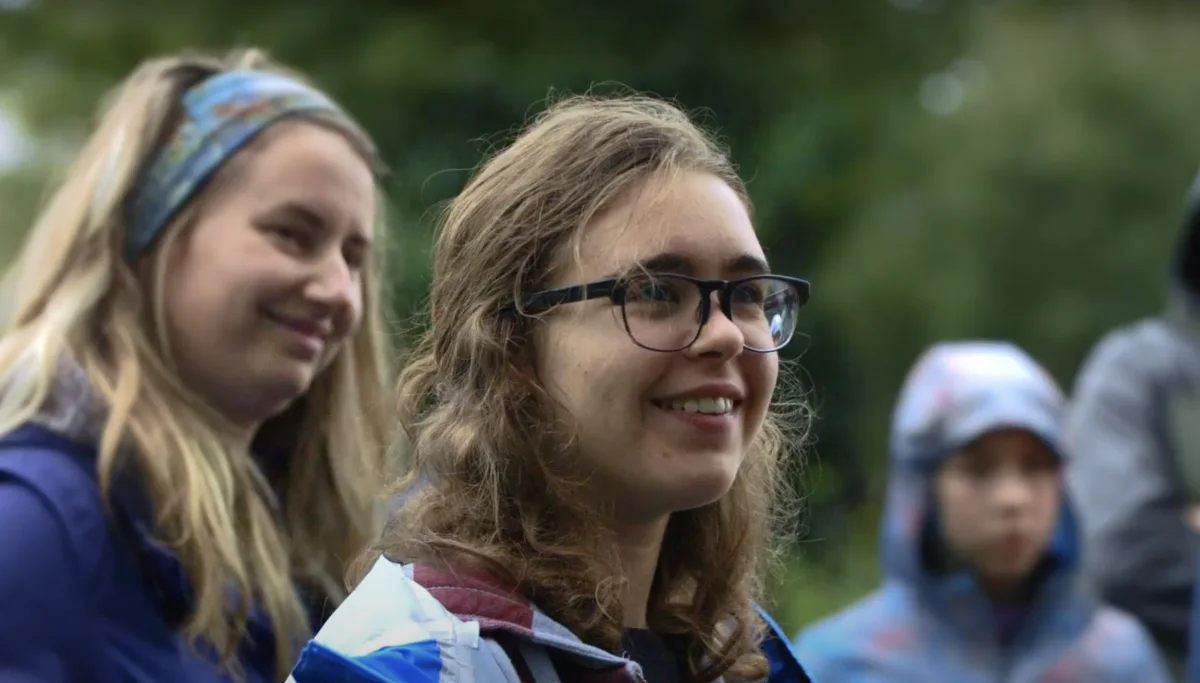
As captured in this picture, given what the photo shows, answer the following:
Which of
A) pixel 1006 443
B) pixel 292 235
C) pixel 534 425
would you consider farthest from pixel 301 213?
pixel 1006 443

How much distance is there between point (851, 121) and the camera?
796cm

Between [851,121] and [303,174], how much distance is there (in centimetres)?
601

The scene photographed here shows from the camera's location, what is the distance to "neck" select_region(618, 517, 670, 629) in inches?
62.8

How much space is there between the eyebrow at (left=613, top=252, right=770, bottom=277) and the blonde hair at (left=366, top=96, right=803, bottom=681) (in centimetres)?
9

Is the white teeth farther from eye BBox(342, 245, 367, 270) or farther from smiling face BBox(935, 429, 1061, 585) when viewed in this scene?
smiling face BBox(935, 429, 1061, 585)

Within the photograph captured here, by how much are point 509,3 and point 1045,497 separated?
5041 mm

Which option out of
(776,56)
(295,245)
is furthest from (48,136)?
(295,245)

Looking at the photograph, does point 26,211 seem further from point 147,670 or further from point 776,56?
point 147,670

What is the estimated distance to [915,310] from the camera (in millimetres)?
9508

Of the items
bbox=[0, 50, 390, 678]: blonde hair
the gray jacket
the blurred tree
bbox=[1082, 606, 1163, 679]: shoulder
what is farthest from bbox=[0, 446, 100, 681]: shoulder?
the blurred tree

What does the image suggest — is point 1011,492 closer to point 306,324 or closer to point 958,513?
point 958,513

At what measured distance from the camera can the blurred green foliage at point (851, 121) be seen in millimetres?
7230

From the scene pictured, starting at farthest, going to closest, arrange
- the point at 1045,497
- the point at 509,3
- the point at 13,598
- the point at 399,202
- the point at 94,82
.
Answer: the point at 94,82, the point at 509,3, the point at 399,202, the point at 1045,497, the point at 13,598

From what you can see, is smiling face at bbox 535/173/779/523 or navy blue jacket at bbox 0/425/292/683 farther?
navy blue jacket at bbox 0/425/292/683
